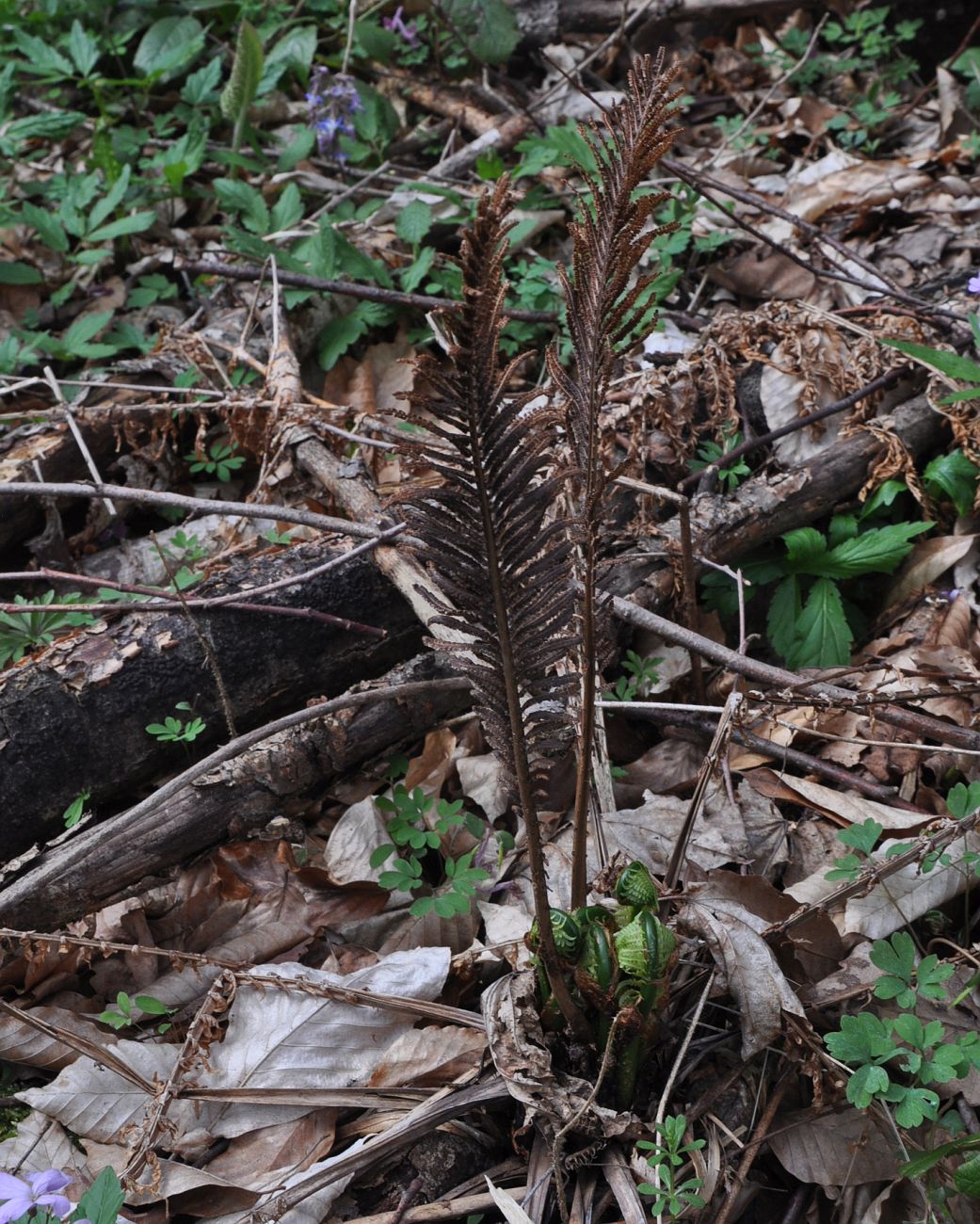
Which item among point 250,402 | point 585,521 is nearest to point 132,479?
point 250,402

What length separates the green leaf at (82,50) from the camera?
14.1ft

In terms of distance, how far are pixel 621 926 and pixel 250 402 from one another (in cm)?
212

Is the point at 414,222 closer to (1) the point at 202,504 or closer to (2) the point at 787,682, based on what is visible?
(1) the point at 202,504

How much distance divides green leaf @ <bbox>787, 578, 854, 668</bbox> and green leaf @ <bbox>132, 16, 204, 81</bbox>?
3813mm

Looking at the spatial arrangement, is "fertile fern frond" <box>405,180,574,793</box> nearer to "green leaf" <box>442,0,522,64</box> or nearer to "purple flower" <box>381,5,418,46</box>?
"green leaf" <box>442,0,522,64</box>

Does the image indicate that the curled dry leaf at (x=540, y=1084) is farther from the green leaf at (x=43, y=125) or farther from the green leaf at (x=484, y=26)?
the green leaf at (x=484, y=26)

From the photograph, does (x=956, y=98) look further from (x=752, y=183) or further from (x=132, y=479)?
(x=132, y=479)

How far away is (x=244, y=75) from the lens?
4004 mm

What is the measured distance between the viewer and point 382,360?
359 centimetres

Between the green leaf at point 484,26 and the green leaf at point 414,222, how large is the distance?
4.23ft

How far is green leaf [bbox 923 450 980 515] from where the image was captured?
8.73 feet

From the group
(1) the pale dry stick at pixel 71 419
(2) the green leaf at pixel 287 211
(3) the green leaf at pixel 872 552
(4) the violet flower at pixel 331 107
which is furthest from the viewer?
(4) the violet flower at pixel 331 107

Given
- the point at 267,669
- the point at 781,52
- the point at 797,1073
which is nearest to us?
the point at 797,1073

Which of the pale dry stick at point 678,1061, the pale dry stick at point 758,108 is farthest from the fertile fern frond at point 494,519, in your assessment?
the pale dry stick at point 758,108
